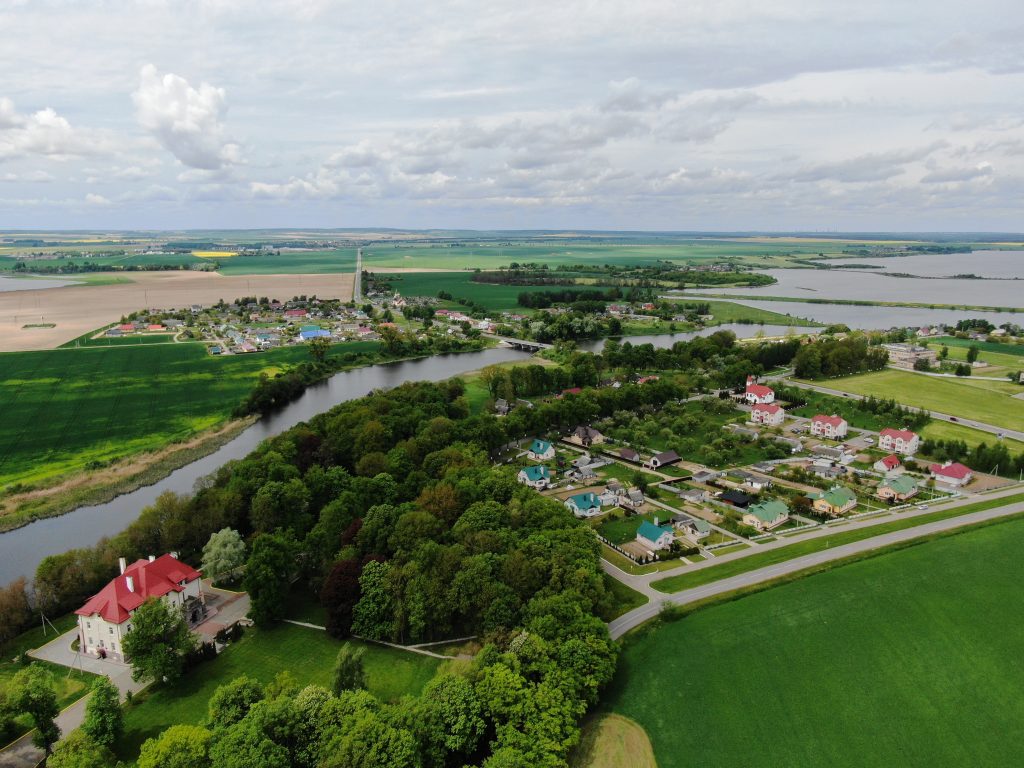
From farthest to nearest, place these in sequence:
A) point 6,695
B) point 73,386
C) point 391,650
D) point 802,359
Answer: point 802,359 < point 73,386 < point 391,650 < point 6,695

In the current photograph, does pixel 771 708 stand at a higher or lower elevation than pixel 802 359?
lower

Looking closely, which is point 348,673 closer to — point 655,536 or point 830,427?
point 655,536

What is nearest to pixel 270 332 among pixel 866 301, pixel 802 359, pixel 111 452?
pixel 111 452

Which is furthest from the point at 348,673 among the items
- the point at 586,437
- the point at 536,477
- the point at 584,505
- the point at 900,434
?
the point at 900,434

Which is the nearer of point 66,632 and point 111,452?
point 66,632

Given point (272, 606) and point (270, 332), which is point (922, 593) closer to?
point (272, 606)
